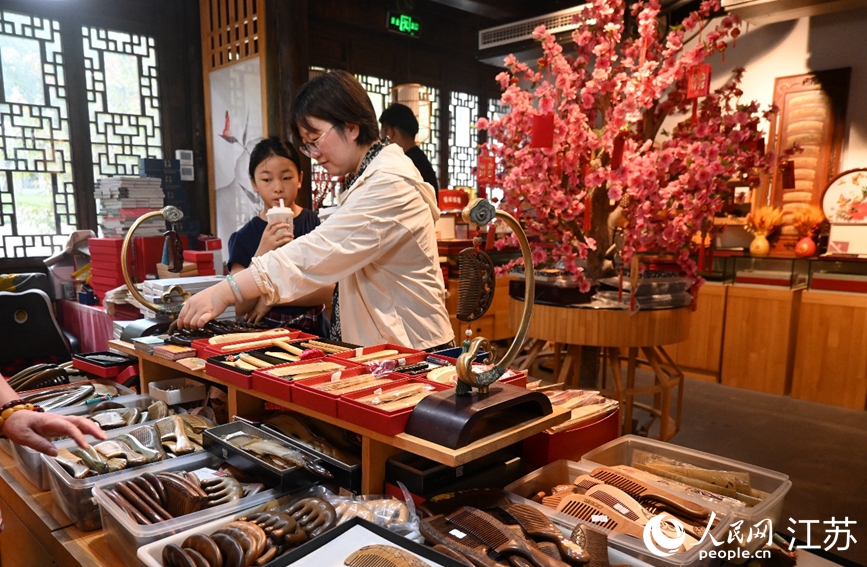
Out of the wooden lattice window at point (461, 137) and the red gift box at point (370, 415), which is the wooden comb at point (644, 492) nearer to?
the red gift box at point (370, 415)

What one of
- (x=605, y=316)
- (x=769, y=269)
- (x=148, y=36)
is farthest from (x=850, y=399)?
(x=148, y=36)

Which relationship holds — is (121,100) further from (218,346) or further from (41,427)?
(41,427)

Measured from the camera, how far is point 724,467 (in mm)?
1359

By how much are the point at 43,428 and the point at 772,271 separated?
202 inches

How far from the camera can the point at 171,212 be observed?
77.0 inches

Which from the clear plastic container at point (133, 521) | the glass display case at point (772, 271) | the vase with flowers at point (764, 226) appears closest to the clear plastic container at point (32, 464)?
the clear plastic container at point (133, 521)

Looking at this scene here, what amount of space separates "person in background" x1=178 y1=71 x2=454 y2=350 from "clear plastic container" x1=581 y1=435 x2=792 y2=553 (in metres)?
0.71

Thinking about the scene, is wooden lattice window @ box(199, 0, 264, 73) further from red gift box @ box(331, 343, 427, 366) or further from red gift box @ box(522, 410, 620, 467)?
red gift box @ box(522, 410, 620, 467)

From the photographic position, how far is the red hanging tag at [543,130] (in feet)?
9.22

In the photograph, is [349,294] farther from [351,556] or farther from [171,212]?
[351,556]

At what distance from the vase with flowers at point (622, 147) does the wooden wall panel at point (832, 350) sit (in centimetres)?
214

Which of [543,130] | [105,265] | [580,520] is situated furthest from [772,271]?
[105,265]

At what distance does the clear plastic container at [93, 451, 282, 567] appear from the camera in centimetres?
102

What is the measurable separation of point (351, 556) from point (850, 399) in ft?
16.2
